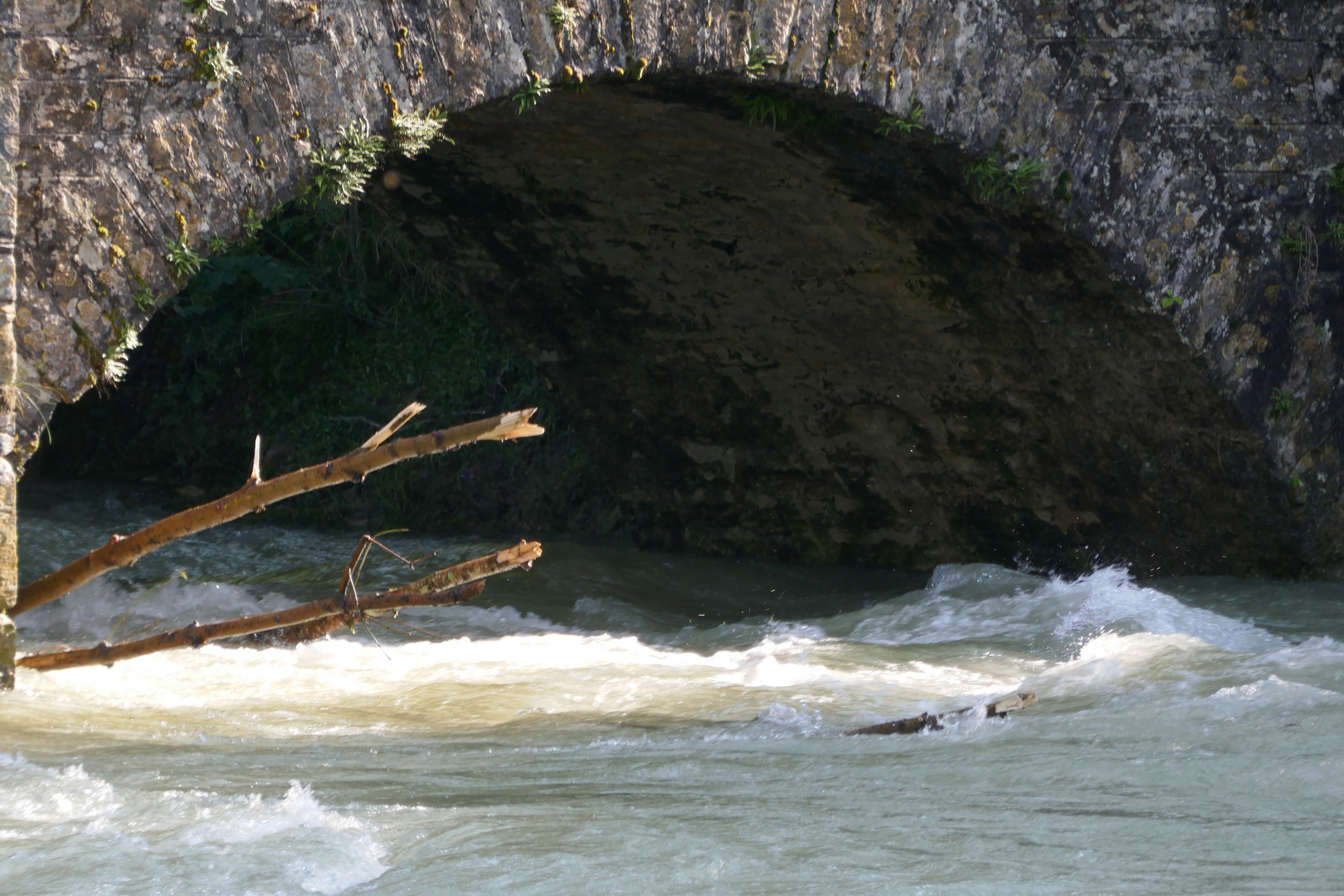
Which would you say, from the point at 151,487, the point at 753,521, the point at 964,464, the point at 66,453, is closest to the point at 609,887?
the point at 964,464

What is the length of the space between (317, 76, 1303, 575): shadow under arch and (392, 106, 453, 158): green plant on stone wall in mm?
873

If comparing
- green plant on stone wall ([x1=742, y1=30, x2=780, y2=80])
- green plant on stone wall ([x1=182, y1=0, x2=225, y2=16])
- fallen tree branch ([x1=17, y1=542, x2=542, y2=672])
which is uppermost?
green plant on stone wall ([x1=742, y1=30, x2=780, y2=80])

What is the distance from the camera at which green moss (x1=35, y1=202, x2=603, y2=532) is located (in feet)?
26.7

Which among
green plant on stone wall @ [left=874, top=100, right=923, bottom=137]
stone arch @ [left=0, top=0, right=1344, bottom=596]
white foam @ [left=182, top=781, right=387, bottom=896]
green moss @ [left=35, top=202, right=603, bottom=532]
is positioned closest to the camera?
white foam @ [left=182, top=781, right=387, bottom=896]

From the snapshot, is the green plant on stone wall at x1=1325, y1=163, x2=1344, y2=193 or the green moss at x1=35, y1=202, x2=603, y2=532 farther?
the green moss at x1=35, y1=202, x2=603, y2=532

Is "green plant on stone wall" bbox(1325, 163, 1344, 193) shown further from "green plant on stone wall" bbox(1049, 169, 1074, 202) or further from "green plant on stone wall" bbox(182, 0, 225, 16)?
"green plant on stone wall" bbox(182, 0, 225, 16)

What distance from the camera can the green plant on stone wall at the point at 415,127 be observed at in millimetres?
3459

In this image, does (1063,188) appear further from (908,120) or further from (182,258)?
(182,258)

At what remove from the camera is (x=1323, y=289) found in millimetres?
4773

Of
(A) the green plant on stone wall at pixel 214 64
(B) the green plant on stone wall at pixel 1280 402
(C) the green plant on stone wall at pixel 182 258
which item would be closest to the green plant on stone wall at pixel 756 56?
(A) the green plant on stone wall at pixel 214 64

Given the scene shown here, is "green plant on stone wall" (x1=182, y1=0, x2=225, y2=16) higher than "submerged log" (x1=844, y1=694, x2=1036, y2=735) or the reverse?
higher

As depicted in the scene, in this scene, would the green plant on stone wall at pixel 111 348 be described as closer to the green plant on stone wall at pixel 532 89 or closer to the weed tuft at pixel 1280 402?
the green plant on stone wall at pixel 532 89

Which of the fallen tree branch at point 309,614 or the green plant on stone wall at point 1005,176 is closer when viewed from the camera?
the fallen tree branch at point 309,614

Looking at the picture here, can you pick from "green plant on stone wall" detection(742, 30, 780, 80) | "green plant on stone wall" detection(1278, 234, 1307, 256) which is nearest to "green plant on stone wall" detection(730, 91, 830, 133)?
"green plant on stone wall" detection(742, 30, 780, 80)
